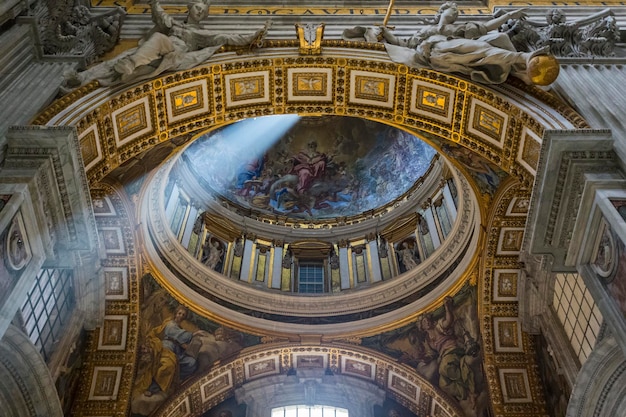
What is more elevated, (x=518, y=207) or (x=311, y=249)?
(x=311, y=249)

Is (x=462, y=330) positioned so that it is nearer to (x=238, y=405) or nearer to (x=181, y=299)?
(x=238, y=405)

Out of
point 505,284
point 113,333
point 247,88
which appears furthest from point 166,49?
point 505,284

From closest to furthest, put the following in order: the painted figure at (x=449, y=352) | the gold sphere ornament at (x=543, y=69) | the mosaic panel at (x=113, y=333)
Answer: the gold sphere ornament at (x=543, y=69)
the mosaic panel at (x=113, y=333)
the painted figure at (x=449, y=352)

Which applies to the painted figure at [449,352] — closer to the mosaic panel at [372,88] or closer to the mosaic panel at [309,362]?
the mosaic panel at [309,362]

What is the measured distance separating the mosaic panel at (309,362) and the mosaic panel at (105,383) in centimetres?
418

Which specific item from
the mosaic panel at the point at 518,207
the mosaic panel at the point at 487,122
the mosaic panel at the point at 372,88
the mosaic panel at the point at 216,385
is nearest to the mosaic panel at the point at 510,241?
the mosaic panel at the point at 518,207

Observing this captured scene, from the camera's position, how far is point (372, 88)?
11.8 m

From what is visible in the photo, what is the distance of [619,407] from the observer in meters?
9.84

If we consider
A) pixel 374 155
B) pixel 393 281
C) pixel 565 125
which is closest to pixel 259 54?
pixel 565 125

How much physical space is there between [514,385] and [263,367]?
5771 millimetres

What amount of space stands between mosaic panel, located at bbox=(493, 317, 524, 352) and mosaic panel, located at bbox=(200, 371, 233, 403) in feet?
20.3

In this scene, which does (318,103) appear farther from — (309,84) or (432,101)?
(432,101)

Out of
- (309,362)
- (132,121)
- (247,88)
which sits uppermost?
(247,88)

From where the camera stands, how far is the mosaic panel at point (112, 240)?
45.2 feet
